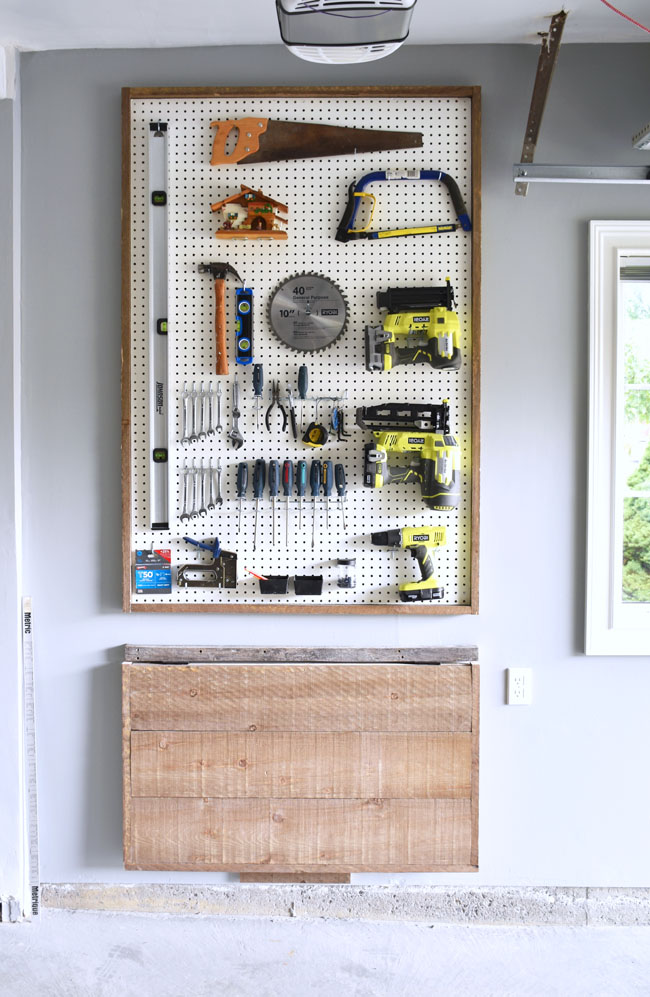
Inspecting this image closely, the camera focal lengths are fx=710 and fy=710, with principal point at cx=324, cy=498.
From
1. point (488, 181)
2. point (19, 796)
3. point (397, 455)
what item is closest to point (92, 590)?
point (19, 796)

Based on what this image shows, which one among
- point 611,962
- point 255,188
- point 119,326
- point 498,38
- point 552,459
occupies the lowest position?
point 611,962

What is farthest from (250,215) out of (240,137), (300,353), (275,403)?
(275,403)

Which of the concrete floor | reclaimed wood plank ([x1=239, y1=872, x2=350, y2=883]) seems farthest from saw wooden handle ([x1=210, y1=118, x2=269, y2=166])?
the concrete floor

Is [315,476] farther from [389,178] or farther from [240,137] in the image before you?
[240,137]

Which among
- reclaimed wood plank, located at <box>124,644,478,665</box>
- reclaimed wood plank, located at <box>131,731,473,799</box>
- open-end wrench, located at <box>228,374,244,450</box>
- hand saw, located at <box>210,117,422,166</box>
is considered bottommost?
reclaimed wood plank, located at <box>131,731,473,799</box>

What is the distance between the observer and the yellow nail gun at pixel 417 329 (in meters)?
1.98

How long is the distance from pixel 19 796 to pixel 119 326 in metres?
1.43

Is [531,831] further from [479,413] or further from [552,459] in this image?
[479,413]

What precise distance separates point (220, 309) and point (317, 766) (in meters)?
1.35

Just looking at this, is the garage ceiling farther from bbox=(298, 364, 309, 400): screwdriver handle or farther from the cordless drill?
the cordless drill

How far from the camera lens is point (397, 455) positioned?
204cm

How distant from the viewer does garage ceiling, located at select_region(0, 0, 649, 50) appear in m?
1.87

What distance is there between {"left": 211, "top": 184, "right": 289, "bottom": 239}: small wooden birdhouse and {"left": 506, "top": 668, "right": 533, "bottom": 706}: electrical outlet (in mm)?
1436

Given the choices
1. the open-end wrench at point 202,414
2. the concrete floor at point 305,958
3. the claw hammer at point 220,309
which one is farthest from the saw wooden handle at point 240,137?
the concrete floor at point 305,958
